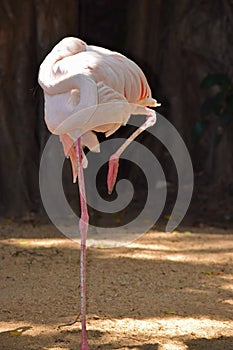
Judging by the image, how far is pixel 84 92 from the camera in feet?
11.2

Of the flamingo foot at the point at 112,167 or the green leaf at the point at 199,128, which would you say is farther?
the green leaf at the point at 199,128

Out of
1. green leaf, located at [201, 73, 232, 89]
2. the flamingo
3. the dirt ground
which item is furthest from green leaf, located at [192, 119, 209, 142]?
the flamingo

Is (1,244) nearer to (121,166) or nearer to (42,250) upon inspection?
(42,250)

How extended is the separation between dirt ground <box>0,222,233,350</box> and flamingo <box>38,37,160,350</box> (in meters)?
0.40

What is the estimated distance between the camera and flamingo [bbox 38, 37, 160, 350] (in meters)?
3.48

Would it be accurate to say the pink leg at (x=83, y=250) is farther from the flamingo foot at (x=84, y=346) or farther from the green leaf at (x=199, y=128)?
the green leaf at (x=199, y=128)

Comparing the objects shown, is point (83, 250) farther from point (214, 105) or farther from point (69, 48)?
point (214, 105)

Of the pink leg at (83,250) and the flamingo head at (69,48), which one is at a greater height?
the flamingo head at (69,48)

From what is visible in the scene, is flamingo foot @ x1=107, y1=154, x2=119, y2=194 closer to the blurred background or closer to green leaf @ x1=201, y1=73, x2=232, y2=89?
the blurred background

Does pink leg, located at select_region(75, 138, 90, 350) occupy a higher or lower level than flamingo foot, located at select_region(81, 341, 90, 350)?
higher

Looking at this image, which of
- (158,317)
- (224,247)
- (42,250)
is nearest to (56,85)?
(158,317)

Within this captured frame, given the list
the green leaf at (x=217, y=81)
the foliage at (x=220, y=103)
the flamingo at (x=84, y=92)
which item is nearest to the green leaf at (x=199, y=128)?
the foliage at (x=220, y=103)

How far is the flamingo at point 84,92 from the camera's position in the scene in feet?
11.4

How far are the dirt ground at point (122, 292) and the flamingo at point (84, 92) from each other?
0.40m
